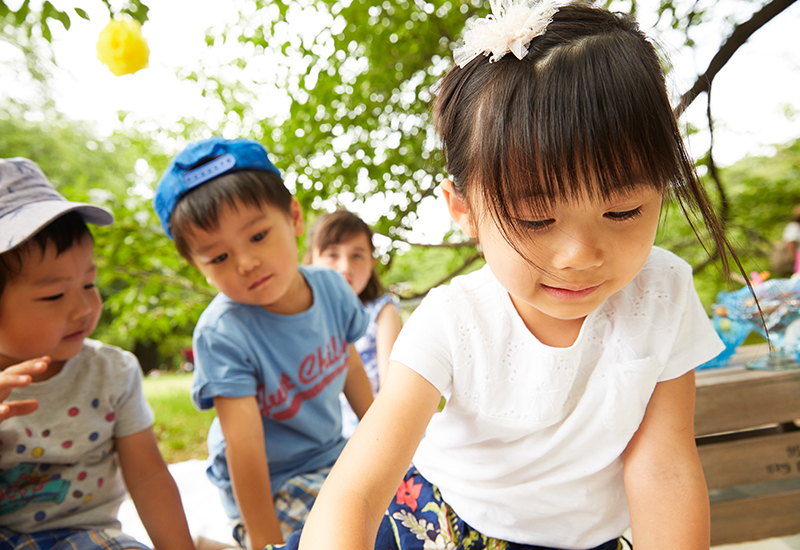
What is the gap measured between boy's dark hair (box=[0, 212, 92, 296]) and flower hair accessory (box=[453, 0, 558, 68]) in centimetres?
100

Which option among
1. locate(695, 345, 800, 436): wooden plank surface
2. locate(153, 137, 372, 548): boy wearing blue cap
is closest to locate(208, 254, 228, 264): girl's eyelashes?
locate(153, 137, 372, 548): boy wearing blue cap

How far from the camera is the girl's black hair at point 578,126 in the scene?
72 cm

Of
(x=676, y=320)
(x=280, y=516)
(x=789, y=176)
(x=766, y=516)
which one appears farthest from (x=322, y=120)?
(x=789, y=176)

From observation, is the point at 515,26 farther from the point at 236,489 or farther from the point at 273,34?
the point at 273,34

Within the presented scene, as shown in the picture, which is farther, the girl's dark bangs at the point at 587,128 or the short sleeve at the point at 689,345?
the short sleeve at the point at 689,345

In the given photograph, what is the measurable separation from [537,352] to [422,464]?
38cm

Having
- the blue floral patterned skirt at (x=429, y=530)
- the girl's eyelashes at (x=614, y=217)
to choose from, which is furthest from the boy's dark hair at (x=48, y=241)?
the girl's eyelashes at (x=614, y=217)

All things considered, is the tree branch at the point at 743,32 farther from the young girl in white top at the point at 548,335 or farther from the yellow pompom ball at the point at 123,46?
the yellow pompom ball at the point at 123,46

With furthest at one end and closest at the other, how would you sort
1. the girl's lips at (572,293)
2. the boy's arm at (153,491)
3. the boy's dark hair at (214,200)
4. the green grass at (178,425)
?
1. the green grass at (178,425)
2. the boy's dark hair at (214,200)
3. the boy's arm at (153,491)
4. the girl's lips at (572,293)

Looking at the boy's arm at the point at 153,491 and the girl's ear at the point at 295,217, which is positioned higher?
the girl's ear at the point at 295,217

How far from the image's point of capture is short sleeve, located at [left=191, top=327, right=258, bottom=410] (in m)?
1.34

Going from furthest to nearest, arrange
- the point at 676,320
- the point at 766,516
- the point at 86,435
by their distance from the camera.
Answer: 1. the point at 766,516
2. the point at 86,435
3. the point at 676,320

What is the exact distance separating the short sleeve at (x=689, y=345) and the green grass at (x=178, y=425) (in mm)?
3507

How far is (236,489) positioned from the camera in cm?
132
